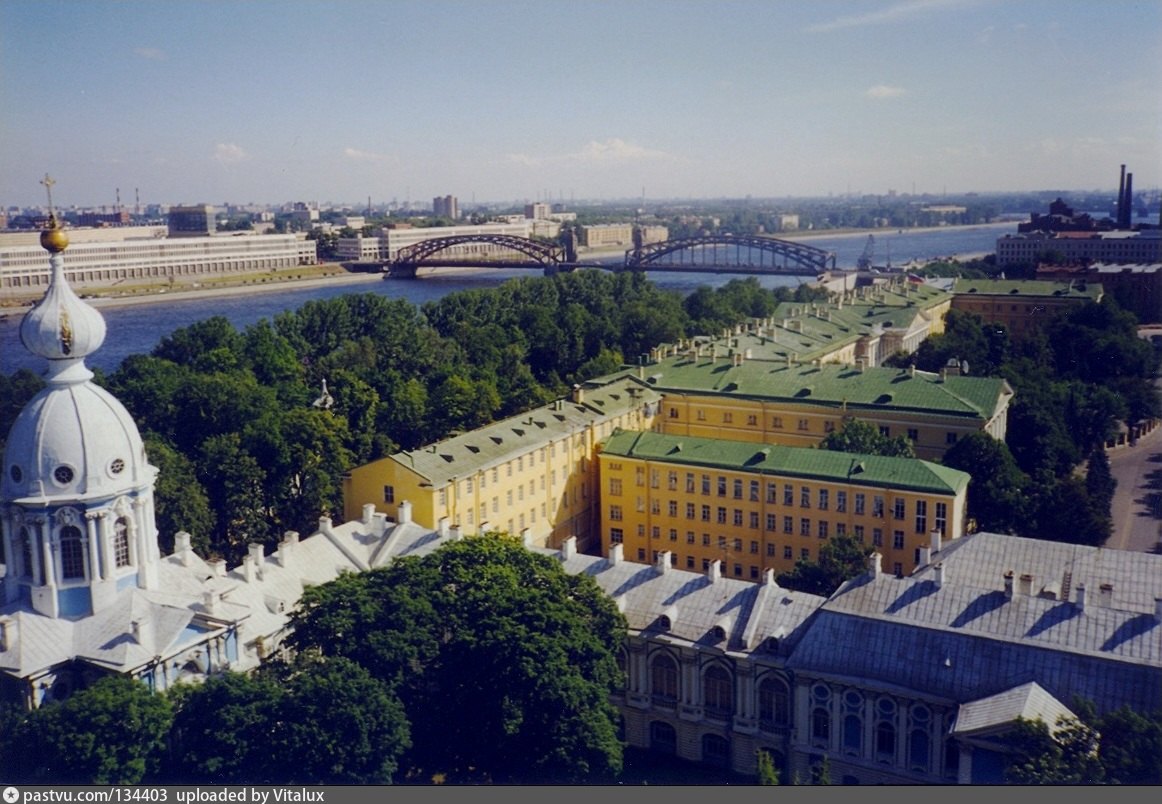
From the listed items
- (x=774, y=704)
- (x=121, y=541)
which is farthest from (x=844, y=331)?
(x=121, y=541)

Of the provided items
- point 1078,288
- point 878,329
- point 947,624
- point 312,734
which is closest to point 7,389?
point 312,734

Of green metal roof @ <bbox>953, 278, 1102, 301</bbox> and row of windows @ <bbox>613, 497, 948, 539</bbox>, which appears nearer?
row of windows @ <bbox>613, 497, 948, 539</bbox>

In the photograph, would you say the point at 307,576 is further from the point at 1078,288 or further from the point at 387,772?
the point at 1078,288

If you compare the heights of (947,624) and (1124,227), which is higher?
(1124,227)

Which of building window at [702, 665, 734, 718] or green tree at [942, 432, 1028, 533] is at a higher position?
green tree at [942, 432, 1028, 533]

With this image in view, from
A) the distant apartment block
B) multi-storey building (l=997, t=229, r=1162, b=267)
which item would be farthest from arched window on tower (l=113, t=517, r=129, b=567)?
the distant apartment block

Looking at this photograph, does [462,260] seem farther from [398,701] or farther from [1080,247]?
[398,701]

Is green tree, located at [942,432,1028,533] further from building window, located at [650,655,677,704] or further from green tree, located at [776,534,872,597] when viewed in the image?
building window, located at [650,655,677,704]
